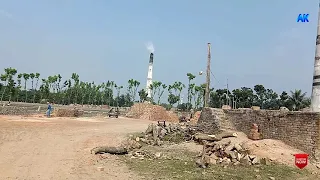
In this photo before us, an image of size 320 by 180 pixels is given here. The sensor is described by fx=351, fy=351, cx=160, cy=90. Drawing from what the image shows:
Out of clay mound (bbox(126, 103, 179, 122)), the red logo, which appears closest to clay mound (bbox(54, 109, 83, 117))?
clay mound (bbox(126, 103, 179, 122))

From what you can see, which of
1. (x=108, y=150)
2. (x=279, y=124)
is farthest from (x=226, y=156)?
(x=108, y=150)

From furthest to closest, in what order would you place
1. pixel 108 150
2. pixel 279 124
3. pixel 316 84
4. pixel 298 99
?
pixel 298 99
pixel 316 84
pixel 279 124
pixel 108 150

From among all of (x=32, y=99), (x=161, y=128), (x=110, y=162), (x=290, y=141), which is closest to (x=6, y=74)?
(x=32, y=99)

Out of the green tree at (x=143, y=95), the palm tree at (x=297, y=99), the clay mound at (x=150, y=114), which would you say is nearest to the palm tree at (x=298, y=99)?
the palm tree at (x=297, y=99)

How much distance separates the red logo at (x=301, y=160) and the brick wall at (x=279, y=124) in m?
0.31

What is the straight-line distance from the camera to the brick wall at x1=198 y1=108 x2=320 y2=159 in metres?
12.7

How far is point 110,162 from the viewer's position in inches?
499

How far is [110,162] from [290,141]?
A: 6.99m

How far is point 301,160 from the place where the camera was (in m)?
12.4

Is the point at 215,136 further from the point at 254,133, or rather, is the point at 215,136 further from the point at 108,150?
the point at 108,150

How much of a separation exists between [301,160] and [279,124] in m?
2.32

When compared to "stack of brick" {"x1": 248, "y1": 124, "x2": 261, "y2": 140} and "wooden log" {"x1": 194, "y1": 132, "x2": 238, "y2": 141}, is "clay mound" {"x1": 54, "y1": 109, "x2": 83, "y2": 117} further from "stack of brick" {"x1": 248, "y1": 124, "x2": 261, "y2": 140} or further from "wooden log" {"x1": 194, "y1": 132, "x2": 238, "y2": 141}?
"stack of brick" {"x1": 248, "y1": 124, "x2": 261, "y2": 140}

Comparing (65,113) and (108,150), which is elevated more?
(65,113)

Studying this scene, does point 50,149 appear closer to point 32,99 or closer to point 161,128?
point 161,128
